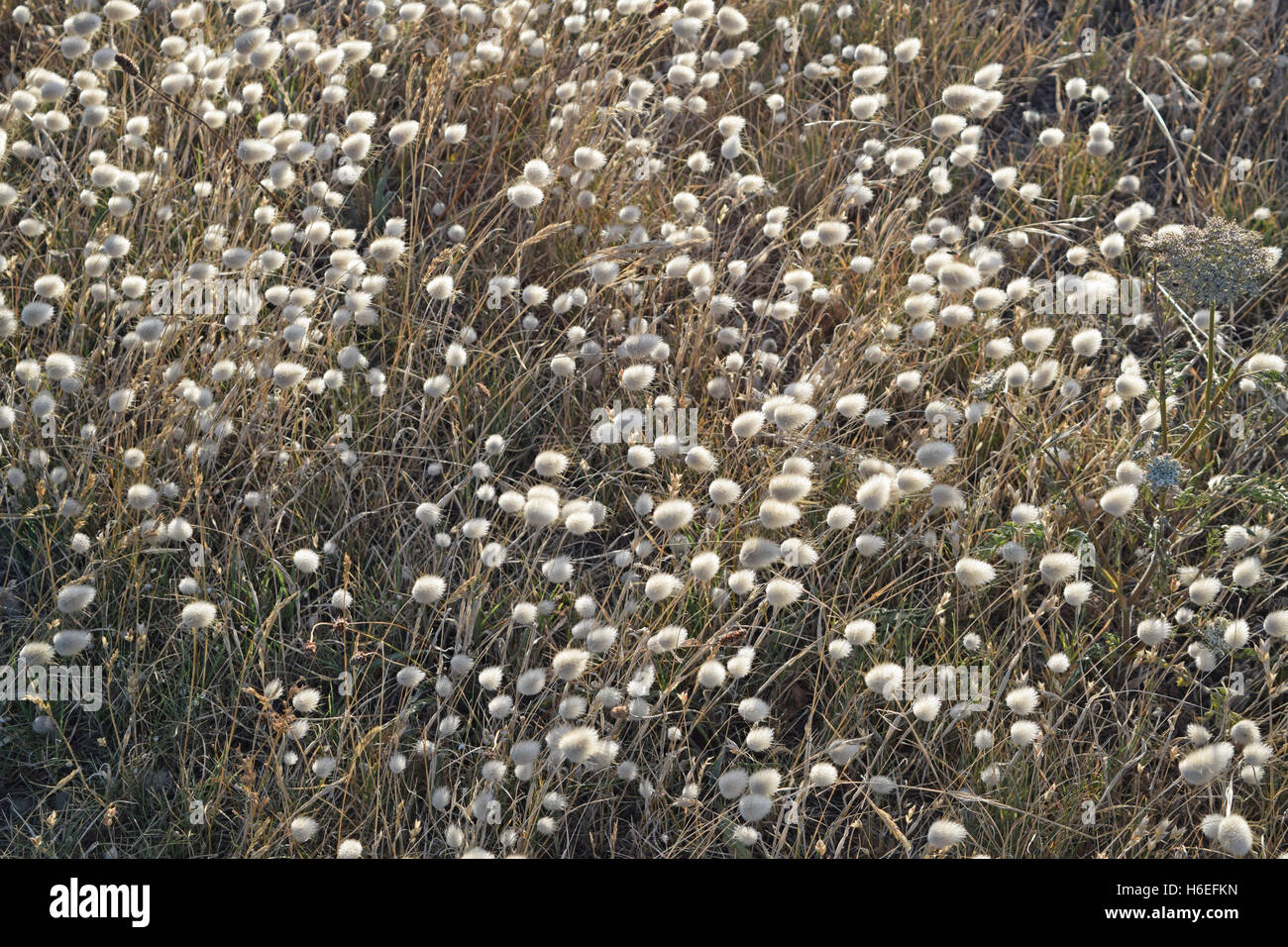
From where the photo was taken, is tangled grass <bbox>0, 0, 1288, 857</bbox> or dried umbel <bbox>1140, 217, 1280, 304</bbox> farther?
dried umbel <bbox>1140, 217, 1280, 304</bbox>

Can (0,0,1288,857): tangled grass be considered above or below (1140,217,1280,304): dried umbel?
below

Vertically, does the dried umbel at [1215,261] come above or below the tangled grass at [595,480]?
above

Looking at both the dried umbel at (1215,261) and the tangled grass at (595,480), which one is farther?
the dried umbel at (1215,261)

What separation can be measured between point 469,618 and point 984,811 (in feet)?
3.46

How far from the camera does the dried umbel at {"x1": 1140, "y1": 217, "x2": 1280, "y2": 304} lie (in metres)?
2.25

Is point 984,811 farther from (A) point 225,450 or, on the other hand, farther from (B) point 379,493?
(A) point 225,450

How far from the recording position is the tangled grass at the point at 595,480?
2.06 metres

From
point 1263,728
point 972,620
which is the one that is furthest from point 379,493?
point 1263,728

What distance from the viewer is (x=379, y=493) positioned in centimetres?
256

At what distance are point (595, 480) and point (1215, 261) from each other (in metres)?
1.45

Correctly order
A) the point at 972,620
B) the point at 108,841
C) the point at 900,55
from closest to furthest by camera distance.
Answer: the point at 108,841, the point at 972,620, the point at 900,55

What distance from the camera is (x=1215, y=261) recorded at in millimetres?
2291

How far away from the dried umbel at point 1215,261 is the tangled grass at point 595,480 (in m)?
0.01

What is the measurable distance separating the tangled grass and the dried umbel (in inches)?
0.6
